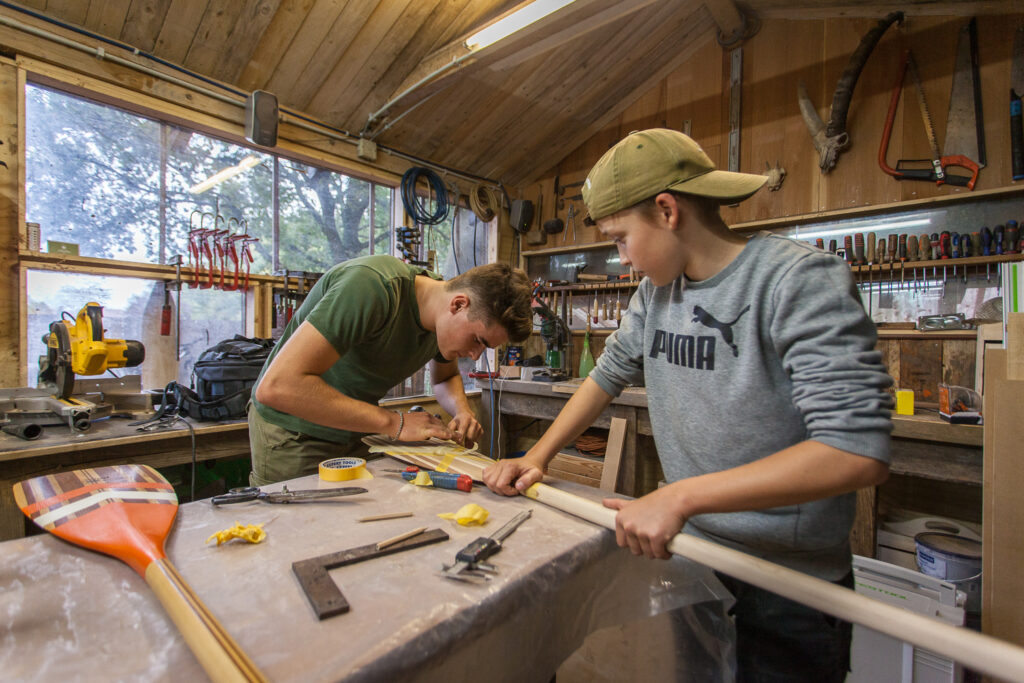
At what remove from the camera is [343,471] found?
3.86 feet

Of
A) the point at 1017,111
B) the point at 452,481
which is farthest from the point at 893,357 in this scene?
the point at 452,481

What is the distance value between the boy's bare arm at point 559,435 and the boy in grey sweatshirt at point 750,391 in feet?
0.64

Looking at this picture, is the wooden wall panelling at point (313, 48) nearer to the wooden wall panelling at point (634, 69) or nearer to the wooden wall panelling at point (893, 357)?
the wooden wall panelling at point (634, 69)

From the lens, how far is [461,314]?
1457 mm

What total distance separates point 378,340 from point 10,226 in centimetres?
208

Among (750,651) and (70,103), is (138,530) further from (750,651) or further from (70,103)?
(70,103)

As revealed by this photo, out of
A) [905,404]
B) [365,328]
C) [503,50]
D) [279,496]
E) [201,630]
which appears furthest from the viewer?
[503,50]

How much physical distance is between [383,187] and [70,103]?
1.88m

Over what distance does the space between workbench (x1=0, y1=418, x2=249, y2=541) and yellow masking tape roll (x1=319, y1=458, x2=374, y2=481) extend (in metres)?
1.35

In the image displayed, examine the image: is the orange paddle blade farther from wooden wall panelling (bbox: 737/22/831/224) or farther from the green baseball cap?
wooden wall panelling (bbox: 737/22/831/224)

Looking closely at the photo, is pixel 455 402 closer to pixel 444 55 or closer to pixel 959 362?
pixel 444 55

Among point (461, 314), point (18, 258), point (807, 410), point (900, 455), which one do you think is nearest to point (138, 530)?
point (461, 314)

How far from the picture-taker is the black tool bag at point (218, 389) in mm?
2305

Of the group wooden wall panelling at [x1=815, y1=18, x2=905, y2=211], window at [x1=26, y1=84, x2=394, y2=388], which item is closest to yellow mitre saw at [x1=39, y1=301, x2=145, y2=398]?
window at [x1=26, y1=84, x2=394, y2=388]
